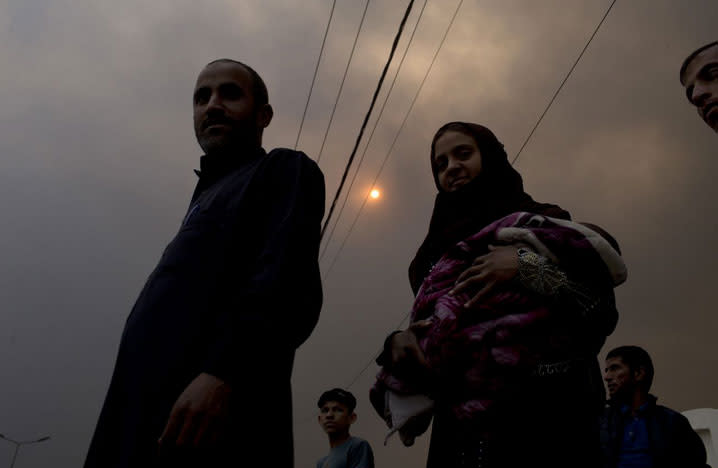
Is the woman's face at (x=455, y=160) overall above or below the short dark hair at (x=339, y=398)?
above

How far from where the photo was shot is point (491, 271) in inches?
60.7

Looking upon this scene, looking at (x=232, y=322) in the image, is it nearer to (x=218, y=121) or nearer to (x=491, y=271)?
(x=491, y=271)

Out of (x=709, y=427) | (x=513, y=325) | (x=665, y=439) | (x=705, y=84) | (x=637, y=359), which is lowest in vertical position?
(x=665, y=439)

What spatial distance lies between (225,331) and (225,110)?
1098 millimetres

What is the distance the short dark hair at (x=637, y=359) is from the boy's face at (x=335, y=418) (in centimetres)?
255

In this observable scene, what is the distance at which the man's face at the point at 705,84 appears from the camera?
2285 millimetres

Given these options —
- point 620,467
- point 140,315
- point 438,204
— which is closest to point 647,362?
point 620,467

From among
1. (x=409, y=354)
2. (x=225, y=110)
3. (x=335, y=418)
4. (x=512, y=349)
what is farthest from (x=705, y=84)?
(x=335, y=418)

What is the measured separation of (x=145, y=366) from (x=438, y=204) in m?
1.25

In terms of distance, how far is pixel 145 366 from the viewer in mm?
1430

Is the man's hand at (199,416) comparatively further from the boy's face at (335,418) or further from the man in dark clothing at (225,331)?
the boy's face at (335,418)

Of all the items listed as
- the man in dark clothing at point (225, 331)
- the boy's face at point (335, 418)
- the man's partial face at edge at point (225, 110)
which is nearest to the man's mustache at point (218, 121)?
the man's partial face at edge at point (225, 110)

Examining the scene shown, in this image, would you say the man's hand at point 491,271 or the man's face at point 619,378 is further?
the man's face at point 619,378

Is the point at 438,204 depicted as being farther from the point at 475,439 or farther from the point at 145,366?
the point at 145,366
